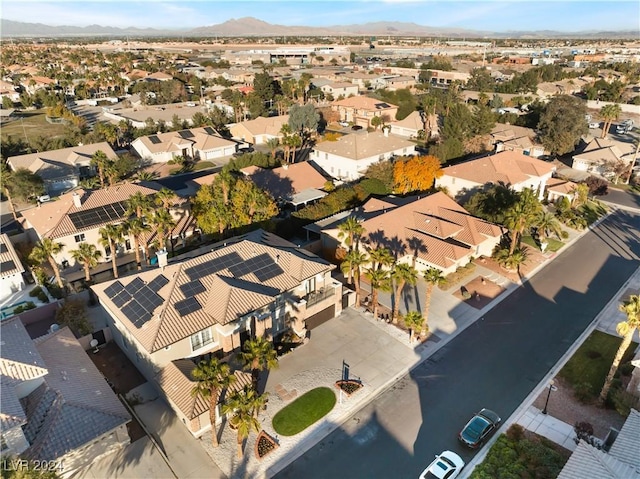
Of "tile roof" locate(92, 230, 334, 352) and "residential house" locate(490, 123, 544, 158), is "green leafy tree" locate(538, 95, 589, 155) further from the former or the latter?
"tile roof" locate(92, 230, 334, 352)

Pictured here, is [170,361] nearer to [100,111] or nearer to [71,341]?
[71,341]

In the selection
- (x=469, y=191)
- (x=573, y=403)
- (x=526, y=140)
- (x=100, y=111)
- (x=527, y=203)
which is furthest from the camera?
(x=100, y=111)

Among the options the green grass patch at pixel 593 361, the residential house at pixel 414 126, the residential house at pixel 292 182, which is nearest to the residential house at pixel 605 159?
the residential house at pixel 414 126

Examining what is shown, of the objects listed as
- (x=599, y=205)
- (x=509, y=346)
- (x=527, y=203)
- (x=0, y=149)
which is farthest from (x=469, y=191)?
(x=0, y=149)

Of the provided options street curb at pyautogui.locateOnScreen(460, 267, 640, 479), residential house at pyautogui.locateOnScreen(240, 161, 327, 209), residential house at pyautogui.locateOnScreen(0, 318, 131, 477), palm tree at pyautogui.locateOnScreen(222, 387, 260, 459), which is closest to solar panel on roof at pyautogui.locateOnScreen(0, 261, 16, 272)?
residential house at pyautogui.locateOnScreen(0, 318, 131, 477)

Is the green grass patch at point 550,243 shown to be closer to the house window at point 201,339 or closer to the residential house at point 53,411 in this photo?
the house window at point 201,339

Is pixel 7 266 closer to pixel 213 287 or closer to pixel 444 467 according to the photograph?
pixel 213 287
